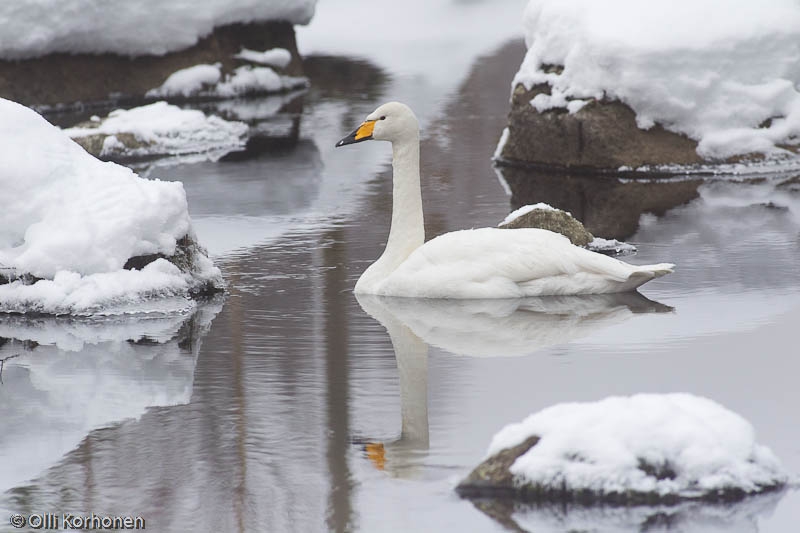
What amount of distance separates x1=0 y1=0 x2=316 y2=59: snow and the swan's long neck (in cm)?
1266

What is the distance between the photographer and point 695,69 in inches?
610

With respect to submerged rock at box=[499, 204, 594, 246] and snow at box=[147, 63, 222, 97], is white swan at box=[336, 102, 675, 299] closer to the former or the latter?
submerged rock at box=[499, 204, 594, 246]

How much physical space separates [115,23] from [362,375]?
1568cm

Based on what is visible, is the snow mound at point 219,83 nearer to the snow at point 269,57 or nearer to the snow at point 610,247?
the snow at point 269,57

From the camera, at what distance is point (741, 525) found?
541 centimetres

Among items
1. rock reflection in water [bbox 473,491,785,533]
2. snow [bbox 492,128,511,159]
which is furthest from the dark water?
snow [bbox 492,128,511,159]

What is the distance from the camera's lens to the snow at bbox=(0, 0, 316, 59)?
21.5 meters

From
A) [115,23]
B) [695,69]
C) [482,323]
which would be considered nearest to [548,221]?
[482,323]

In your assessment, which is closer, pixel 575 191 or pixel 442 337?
pixel 442 337

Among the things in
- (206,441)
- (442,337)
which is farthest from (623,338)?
(206,441)

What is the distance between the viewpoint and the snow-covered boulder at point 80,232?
9578mm

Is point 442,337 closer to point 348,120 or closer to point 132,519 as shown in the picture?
point 132,519

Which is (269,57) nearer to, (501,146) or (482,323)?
(501,146)

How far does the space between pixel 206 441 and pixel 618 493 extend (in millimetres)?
2000
